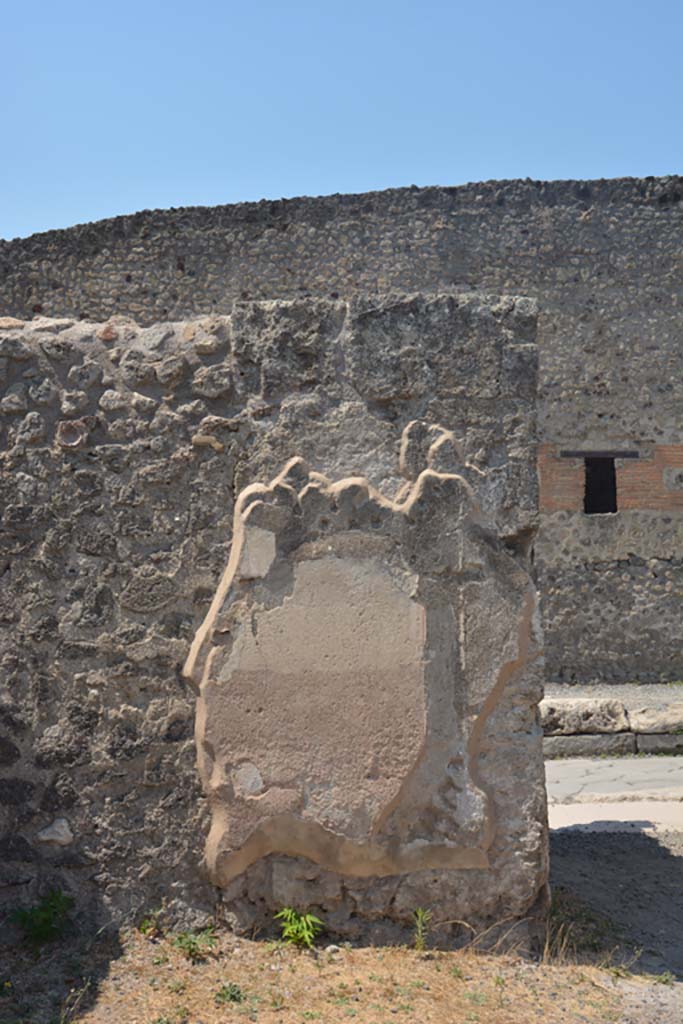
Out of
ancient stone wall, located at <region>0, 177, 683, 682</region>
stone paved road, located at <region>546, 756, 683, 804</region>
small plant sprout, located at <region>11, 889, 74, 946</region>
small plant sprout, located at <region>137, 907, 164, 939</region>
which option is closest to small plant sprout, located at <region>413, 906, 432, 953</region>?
small plant sprout, located at <region>137, 907, 164, 939</region>

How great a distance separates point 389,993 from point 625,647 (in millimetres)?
8567

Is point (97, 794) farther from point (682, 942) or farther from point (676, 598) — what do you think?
point (676, 598)

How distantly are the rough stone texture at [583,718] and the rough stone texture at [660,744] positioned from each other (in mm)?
152

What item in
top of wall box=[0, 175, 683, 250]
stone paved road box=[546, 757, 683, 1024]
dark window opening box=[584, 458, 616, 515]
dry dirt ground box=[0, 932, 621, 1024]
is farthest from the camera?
dark window opening box=[584, 458, 616, 515]

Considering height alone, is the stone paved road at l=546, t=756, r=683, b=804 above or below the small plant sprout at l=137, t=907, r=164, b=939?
below

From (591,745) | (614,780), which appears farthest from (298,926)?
(591,745)

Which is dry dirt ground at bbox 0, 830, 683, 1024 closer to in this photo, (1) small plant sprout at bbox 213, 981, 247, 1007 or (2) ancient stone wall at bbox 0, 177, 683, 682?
(1) small plant sprout at bbox 213, 981, 247, 1007

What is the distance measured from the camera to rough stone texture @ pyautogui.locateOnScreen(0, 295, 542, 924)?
11.0 feet

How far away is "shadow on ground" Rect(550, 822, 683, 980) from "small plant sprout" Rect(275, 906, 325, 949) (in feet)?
3.03

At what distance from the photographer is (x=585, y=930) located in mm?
3613

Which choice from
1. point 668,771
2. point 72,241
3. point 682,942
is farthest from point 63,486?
point 72,241

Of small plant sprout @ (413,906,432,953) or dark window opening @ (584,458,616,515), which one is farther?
dark window opening @ (584,458,616,515)

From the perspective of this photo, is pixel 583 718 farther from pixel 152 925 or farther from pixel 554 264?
pixel 554 264

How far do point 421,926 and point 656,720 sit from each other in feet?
16.8
